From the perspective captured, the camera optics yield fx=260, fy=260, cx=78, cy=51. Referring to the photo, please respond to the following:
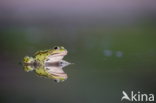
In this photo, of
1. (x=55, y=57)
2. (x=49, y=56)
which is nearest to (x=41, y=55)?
(x=49, y=56)

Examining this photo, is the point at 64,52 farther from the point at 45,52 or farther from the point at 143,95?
the point at 143,95

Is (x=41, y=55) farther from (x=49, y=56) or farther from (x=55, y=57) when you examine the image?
(x=55, y=57)

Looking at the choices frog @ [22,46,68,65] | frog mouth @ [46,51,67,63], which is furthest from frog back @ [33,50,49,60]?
frog mouth @ [46,51,67,63]

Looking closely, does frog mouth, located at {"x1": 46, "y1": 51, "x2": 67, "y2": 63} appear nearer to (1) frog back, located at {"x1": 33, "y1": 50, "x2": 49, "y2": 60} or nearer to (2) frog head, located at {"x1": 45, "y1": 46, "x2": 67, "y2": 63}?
(2) frog head, located at {"x1": 45, "y1": 46, "x2": 67, "y2": 63}

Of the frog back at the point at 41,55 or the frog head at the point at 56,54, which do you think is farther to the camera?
the frog back at the point at 41,55

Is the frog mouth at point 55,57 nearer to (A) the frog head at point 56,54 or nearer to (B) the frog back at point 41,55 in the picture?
(A) the frog head at point 56,54

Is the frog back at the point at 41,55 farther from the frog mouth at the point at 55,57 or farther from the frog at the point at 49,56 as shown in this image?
the frog mouth at the point at 55,57

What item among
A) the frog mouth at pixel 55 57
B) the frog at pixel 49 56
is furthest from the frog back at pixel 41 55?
the frog mouth at pixel 55 57
